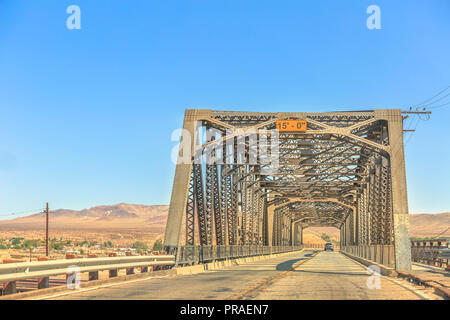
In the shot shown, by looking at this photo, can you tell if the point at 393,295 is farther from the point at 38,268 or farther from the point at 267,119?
the point at 267,119

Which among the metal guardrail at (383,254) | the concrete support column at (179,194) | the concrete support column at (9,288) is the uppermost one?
the concrete support column at (179,194)

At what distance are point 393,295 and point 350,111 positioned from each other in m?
16.0

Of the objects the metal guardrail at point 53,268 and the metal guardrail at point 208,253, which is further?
the metal guardrail at point 208,253

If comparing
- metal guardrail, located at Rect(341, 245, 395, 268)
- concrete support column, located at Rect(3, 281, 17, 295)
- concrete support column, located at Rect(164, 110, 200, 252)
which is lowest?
metal guardrail, located at Rect(341, 245, 395, 268)

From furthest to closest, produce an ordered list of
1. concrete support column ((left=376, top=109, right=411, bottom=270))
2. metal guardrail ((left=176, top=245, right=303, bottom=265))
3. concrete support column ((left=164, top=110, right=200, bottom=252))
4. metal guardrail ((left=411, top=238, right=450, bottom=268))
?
metal guardrail ((left=411, top=238, right=450, bottom=268)) < concrete support column ((left=376, top=109, right=411, bottom=270)) < concrete support column ((left=164, top=110, right=200, bottom=252)) < metal guardrail ((left=176, top=245, right=303, bottom=265))

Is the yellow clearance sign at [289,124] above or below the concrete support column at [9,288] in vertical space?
above

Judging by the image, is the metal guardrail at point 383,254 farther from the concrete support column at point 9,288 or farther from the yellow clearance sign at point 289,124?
the concrete support column at point 9,288

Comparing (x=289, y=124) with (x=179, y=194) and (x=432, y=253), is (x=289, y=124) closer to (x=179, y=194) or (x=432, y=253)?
(x=179, y=194)

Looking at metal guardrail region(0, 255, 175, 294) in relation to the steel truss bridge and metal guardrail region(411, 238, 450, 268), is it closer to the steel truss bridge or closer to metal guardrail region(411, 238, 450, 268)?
the steel truss bridge

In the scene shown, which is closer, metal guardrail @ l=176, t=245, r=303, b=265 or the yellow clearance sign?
metal guardrail @ l=176, t=245, r=303, b=265

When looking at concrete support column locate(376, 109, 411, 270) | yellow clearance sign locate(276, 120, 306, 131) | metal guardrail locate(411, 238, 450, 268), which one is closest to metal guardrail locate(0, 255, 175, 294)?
concrete support column locate(376, 109, 411, 270)

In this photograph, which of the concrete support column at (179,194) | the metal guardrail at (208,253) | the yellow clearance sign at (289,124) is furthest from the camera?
the yellow clearance sign at (289,124)


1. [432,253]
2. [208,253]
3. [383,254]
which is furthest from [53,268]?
[432,253]

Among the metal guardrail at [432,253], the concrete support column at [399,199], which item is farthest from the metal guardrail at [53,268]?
the metal guardrail at [432,253]
